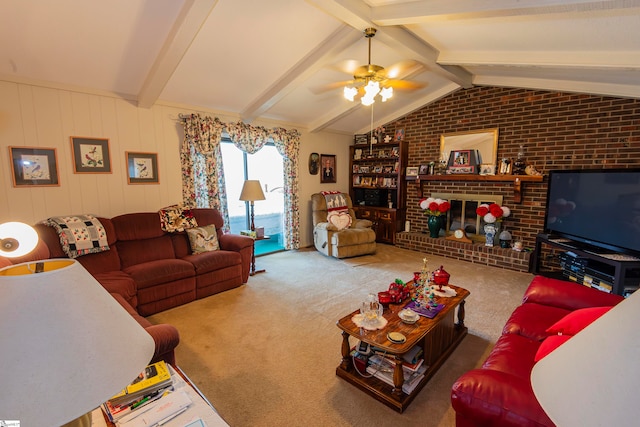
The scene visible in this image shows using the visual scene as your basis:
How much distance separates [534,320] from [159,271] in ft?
10.7

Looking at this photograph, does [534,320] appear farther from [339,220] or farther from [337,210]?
[337,210]

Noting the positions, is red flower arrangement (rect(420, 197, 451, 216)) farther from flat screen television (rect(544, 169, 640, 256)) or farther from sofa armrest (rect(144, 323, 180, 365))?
sofa armrest (rect(144, 323, 180, 365))

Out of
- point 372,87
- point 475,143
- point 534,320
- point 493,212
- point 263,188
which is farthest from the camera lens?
point 263,188

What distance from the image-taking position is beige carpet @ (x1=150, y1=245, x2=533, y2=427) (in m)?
1.82

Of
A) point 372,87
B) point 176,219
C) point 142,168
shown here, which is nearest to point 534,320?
point 372,87

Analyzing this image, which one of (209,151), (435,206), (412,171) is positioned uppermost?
(209,151)

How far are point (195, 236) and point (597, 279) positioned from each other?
4591 mm

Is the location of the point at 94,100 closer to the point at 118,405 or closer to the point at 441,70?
the point at 118,405

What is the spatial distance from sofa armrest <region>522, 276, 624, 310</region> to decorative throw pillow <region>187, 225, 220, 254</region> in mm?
3363

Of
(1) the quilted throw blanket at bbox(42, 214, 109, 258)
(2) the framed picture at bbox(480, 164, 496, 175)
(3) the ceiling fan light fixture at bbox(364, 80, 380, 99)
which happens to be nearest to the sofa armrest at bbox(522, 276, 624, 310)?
(3) the ceiling fan light fixture at bbox(364, 80, 380, 99)

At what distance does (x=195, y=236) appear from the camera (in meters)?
3.72

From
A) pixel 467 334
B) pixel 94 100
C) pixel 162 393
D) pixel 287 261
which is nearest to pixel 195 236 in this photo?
pixel 287 261

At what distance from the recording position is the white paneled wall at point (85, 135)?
292 cm

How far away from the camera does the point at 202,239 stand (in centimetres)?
374
